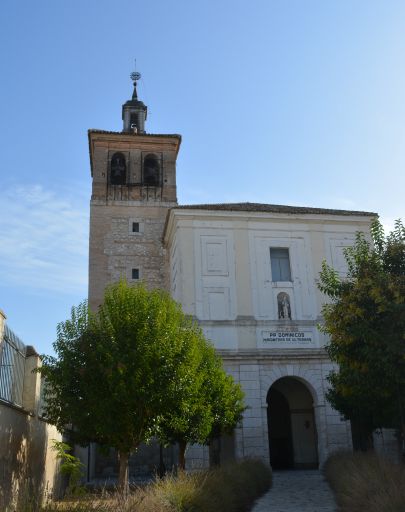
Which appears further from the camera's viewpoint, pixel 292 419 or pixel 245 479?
pixel 292 419

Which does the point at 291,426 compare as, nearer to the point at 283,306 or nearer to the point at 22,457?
the point at 283,306

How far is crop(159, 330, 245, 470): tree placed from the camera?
47.8ft

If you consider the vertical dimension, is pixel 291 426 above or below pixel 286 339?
below

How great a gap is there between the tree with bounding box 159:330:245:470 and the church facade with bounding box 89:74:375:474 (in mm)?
3557

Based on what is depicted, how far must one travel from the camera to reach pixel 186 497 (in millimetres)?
10289

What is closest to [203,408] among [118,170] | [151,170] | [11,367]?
[11,367]

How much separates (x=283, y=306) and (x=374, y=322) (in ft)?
40.9

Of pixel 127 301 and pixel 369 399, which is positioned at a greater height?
pixel 127 301

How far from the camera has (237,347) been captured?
24.5m

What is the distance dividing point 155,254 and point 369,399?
60.4 ft

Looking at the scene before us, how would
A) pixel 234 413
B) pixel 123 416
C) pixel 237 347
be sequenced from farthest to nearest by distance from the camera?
pixel 237 347 → pixel 234 413 → pixel 123 416

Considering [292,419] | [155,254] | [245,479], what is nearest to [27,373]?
[245,479]

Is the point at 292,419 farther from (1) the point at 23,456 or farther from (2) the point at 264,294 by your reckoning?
(1) the point at 23,456

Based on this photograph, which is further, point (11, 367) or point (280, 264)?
point (280, 264)
